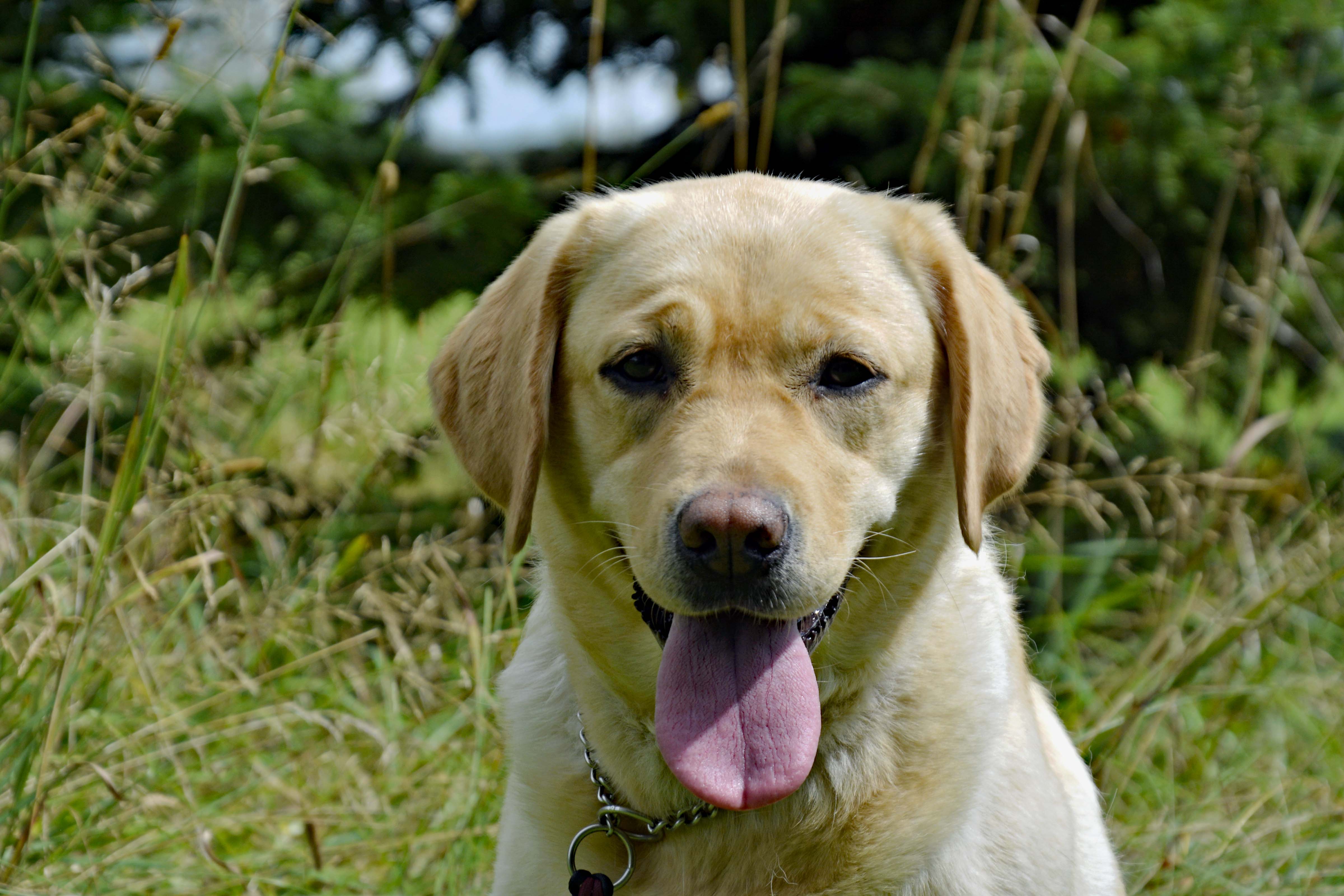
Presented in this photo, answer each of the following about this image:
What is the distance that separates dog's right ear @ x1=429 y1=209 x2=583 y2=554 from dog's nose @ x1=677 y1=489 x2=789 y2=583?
0.50 m

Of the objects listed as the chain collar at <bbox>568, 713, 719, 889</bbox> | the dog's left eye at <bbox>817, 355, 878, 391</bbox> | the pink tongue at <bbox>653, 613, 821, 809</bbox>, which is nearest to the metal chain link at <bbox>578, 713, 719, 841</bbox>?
the chain collar at <bbox>568, 713, 719, 889</bbox>

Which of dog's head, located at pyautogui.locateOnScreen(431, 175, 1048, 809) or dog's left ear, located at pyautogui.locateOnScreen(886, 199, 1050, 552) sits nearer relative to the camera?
dog's head, located at pyautogui.locateOnScreen(431, 175, 1048, 809)

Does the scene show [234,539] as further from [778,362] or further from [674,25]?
[778,362]

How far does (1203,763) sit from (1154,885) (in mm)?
810

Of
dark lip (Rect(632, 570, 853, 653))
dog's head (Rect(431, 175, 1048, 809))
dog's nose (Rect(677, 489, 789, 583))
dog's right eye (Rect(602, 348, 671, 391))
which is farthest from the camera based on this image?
dog's right eye (Rect(602, 348, 671, 391))

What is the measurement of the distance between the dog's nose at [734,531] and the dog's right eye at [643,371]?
44 centimetres

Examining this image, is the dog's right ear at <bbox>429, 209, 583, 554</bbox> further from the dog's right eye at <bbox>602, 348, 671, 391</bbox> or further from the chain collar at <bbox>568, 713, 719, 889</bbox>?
the chain collar at <bbox>568, 713, 719, 889</bbox>

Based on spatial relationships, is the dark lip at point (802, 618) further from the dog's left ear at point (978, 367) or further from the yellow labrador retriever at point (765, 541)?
the dog's left ear at point (978, 367)

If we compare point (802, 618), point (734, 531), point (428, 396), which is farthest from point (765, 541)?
point (428, 396)

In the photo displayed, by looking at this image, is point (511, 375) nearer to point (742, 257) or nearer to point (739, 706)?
point (742, 257)

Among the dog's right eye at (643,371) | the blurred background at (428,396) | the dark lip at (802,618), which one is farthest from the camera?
the blurred background at (428,396)

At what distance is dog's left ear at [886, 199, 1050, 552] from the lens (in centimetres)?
254

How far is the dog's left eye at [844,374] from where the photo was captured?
252 centimetres

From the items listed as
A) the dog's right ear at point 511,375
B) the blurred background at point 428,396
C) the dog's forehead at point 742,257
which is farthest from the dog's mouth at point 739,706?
the blurred background at point 428,396
